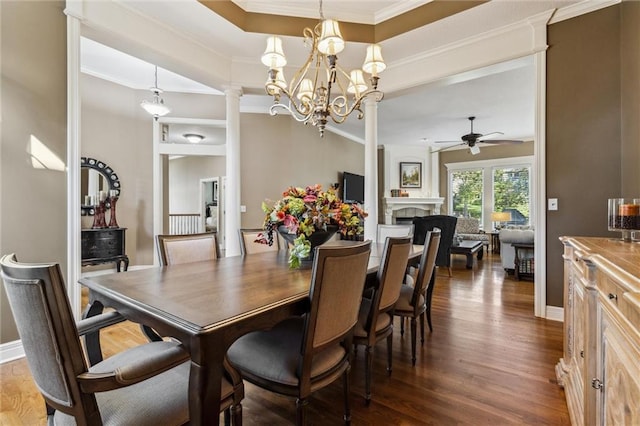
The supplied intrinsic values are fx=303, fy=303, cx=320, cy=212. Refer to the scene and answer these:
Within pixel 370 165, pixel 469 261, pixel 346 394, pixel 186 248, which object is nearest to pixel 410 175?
pixel 469 261

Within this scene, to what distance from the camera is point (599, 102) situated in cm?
275

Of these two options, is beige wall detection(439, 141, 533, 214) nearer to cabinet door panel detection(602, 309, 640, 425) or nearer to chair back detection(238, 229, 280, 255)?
chair back detection(238, 229, 280, 255)

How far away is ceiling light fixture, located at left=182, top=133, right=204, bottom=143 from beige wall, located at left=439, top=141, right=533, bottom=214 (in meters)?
6.60

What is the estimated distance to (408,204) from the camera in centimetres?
847

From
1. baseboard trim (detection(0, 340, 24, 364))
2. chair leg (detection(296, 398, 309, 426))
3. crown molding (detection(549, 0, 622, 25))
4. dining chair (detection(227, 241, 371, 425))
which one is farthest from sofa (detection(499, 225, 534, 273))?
baseboard trim (detection(0, 340, 24, 364))

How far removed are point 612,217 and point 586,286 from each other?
28.7 inches

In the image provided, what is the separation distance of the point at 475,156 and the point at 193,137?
716 centimetres

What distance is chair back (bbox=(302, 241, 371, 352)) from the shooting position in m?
1.18

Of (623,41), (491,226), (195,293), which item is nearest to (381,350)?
(195,293)

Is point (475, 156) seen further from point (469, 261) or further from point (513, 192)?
point (469, 261)

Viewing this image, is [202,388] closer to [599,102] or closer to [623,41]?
[599,102]

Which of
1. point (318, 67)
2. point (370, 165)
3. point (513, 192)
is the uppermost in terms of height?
point (318, 67)

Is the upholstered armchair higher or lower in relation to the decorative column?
lower

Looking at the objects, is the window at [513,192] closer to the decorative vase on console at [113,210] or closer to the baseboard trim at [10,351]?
the decorative vase on console at [113,210]
